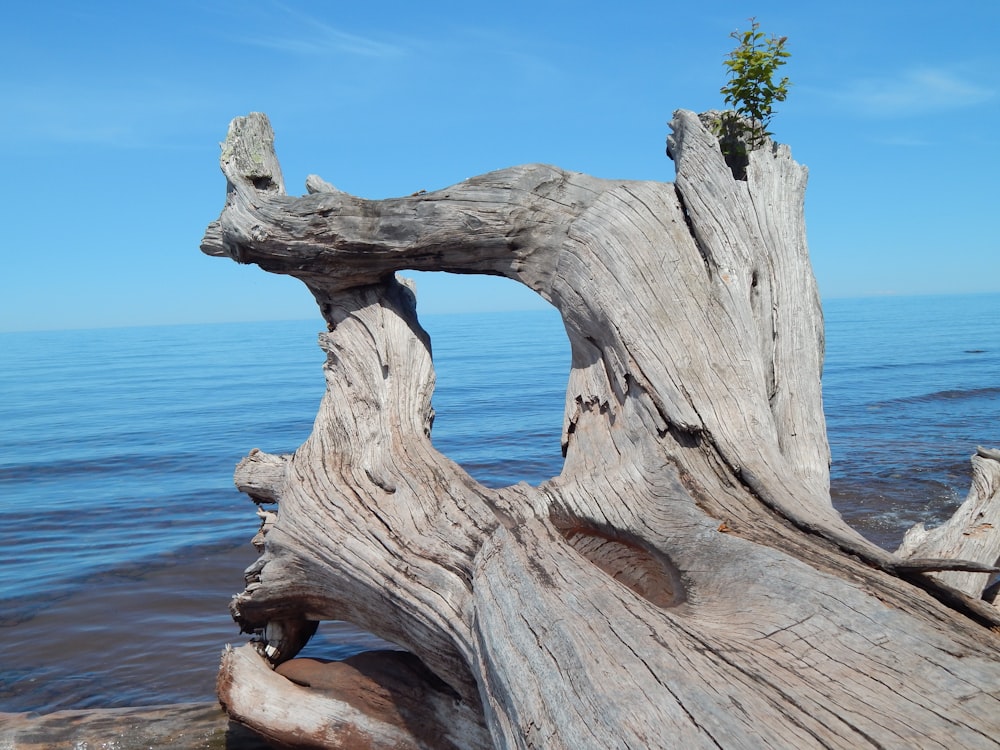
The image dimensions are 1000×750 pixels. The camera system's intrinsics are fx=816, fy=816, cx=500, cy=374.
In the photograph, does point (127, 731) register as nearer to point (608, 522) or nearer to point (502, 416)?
point (608, 522)

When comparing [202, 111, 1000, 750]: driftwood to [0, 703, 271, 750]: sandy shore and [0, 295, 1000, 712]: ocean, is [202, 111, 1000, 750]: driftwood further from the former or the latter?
[0, 295, 1000, 712]: ocean

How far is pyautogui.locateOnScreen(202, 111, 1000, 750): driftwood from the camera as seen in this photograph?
214 centimetres

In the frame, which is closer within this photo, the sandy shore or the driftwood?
the driftwood

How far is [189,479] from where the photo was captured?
1191 cm

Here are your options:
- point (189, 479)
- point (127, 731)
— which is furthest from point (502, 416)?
point (127, 731)

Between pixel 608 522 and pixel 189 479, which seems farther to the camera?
pixel 189 479

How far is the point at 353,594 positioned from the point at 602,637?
178cm

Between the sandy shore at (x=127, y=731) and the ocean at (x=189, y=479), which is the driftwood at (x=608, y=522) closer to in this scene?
the sandy shore at (x=127, y=731)

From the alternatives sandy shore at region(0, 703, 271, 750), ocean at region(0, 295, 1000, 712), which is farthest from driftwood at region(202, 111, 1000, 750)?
ocean at region(0, 295, 1000, 712)

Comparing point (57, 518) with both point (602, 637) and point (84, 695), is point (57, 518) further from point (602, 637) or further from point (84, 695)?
point (602, 637)

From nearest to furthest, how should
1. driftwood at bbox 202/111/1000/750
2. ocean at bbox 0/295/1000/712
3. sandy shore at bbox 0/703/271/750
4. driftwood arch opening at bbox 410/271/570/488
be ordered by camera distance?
driftwood at bbox 202/111/1000/750 → sandy shore at bbox 0/703/271/750 → ocean at bbox 0/295/1000/712 → driftwood arch opening at bbox 410/271/570/488

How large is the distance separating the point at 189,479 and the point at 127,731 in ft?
26.3

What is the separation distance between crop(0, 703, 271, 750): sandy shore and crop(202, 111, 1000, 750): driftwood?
33 cm

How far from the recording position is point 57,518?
33.2ft
